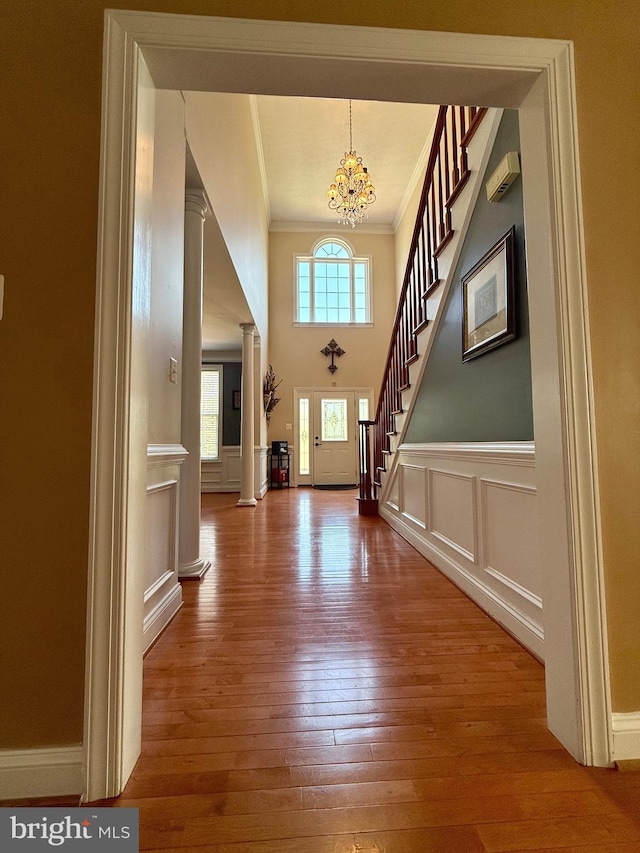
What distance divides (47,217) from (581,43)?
61.4 inches

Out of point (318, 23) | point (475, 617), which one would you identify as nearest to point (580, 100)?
point (318, 23)

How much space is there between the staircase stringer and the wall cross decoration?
4983 millimetres

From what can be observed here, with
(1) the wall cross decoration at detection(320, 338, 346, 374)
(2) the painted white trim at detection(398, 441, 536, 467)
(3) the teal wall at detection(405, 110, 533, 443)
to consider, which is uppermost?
(1) the wall cross decoration at detection(320, 338, 346, 374)

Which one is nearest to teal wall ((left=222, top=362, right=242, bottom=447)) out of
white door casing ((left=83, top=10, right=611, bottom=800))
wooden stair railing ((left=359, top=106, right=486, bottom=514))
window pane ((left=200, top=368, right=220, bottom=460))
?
window pane ((left=200, top=368, right=220, bottom=460))

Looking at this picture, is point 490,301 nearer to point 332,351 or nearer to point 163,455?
point 163,455

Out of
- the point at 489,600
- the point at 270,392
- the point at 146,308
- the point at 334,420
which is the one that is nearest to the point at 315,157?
the point at 270,392

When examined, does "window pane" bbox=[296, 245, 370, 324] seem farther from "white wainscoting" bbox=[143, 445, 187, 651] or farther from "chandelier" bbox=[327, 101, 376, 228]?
"white wainscoting" bbox=[143, 445, 187, 651]

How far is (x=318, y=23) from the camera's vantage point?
1058 millimetres

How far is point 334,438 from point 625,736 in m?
7.55

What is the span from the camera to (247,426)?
18.3 ft

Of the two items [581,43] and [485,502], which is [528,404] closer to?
[485,502]

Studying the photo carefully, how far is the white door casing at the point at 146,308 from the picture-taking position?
0.98 meters

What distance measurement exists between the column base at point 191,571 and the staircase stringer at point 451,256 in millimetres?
2013

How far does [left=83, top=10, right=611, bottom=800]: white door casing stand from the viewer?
98cm
